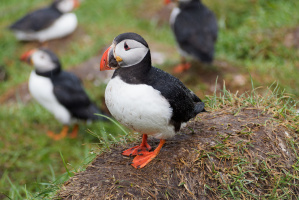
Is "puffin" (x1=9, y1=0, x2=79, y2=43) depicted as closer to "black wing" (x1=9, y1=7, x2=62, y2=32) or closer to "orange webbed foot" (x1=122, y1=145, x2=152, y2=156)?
"black wing" (x1=9, y1=7, x2=62, y2=32)

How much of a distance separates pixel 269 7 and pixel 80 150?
4794mm

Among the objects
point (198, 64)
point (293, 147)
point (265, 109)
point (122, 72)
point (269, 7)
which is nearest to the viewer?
point (122, 72)

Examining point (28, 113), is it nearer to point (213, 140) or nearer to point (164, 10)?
point (213, 140)

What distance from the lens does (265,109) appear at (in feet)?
10.0

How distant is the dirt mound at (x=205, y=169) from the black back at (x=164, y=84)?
25 centimetres

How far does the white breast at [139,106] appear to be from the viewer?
237 cm

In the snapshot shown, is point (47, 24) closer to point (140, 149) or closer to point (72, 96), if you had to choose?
point (72, 96)

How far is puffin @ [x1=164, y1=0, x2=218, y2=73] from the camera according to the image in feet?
17.5

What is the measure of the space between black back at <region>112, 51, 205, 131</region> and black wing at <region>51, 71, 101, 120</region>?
2.52 m

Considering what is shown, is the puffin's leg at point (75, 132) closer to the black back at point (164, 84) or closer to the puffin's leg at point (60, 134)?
the puffin's leg at point (60, 134)

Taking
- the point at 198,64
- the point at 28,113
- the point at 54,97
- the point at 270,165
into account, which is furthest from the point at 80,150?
the point at 270,165

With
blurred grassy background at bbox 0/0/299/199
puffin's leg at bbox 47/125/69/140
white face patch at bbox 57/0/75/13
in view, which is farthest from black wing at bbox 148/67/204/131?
white face patch at bbox 57/0/75/13

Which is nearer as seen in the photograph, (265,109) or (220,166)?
(220,166)

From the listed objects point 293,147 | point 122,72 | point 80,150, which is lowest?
point 80,150
